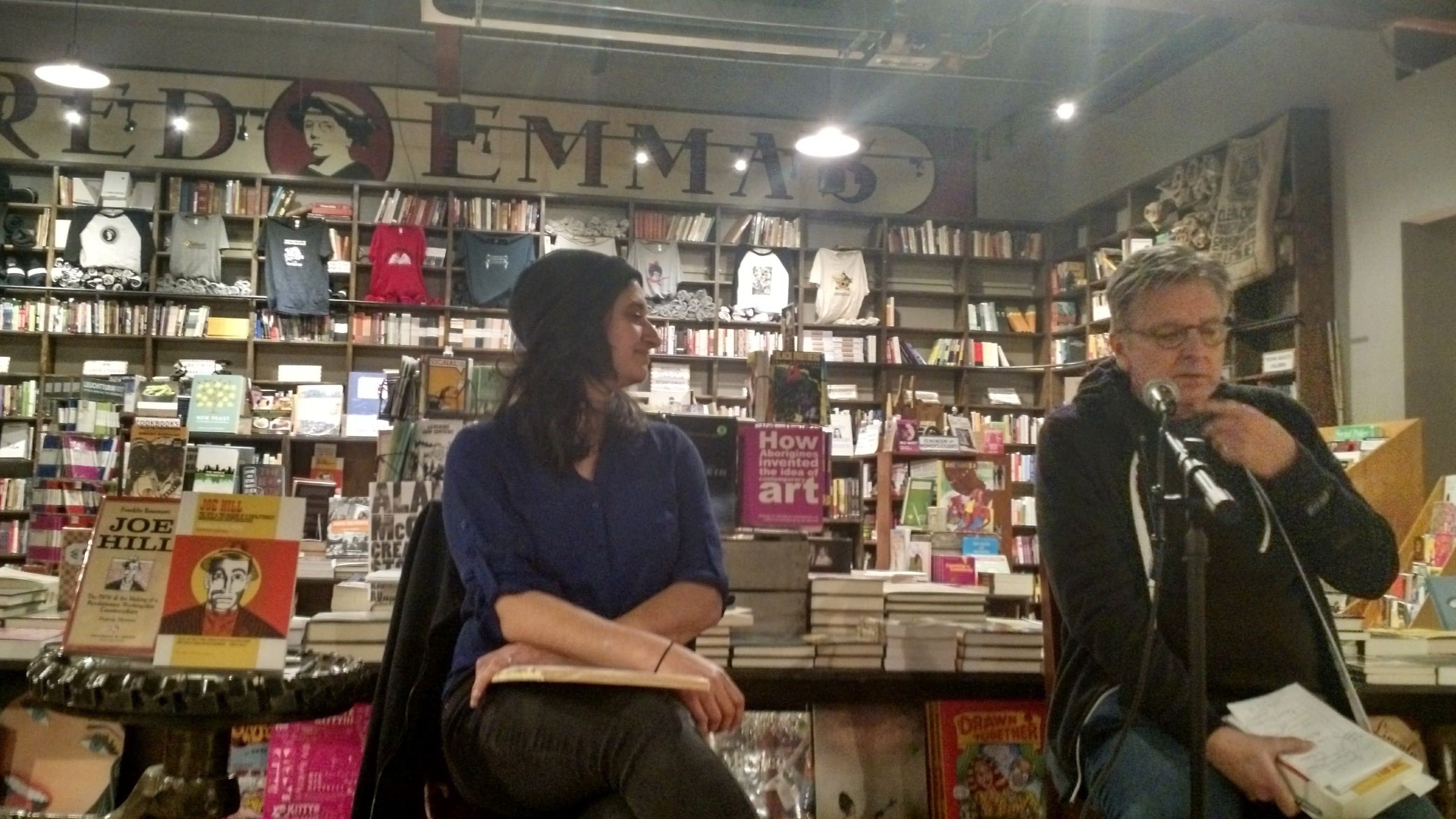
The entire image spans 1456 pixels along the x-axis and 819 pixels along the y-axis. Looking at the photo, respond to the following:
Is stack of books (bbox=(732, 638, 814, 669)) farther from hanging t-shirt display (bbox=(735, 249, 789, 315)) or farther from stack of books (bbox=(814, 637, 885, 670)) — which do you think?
hanging t-shirt display (bbox=(735, 249, 789, 315))

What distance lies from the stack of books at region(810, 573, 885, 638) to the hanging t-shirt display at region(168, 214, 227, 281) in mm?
5865

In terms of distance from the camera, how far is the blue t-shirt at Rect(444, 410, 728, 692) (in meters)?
1.55

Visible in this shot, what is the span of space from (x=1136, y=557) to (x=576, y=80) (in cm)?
703

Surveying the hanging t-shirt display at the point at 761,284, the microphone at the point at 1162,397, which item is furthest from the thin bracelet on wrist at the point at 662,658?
the hanging t-shirt display at the point at 761,284

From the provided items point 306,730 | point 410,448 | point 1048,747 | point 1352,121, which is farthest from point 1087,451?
point 1352,121

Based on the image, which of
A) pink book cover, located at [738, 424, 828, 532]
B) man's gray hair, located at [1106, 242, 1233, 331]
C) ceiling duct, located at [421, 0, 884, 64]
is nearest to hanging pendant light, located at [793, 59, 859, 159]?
ceiling duct, located at [421, 0, 884, 64]

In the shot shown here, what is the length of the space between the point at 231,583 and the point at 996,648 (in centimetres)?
157

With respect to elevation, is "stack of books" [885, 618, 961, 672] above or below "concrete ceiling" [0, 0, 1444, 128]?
below

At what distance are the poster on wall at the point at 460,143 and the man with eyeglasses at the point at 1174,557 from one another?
6.18m

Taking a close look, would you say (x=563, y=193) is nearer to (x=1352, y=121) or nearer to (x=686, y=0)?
(x=686, y=0)

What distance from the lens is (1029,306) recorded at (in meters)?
8.19

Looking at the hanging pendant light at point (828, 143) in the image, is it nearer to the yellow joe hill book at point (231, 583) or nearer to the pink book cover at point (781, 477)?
the pink book cover at point (781, 477)

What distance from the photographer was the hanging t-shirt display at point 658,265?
7.43 m

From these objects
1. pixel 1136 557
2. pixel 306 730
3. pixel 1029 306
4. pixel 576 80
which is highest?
pixel 576 80
